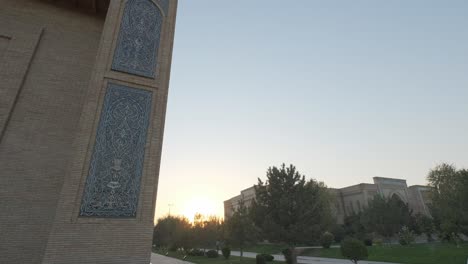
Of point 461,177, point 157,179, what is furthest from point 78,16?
point 461,177

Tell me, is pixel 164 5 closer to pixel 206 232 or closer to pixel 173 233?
pixel 206 232

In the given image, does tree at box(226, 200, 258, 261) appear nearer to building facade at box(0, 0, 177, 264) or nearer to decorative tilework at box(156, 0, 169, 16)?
building facade at box(0, 0, 177, 264)

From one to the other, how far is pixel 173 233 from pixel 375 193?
24.8 m

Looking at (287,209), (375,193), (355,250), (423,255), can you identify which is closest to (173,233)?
(287,209)

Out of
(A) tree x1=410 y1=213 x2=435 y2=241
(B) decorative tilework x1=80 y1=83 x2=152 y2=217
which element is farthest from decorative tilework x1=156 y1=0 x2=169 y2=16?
(A) tree x1=410 y1=213 x2=435 y2=241

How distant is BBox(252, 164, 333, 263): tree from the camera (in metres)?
13.9

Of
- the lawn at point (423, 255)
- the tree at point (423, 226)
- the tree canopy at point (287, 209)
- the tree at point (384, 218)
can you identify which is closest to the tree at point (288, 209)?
the tree canopy at point (287, 209)

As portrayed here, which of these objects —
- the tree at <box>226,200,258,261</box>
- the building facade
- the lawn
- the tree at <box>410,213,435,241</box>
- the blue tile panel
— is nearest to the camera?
the building facade

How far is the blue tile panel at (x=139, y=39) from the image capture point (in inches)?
197

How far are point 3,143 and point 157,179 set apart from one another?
3.17 m

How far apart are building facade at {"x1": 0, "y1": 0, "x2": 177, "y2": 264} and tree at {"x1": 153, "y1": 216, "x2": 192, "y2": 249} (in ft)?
66.3

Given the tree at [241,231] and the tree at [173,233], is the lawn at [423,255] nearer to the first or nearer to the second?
the tree at [241,231]

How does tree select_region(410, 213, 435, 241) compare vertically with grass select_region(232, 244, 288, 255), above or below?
above

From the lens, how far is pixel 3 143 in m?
4.89
